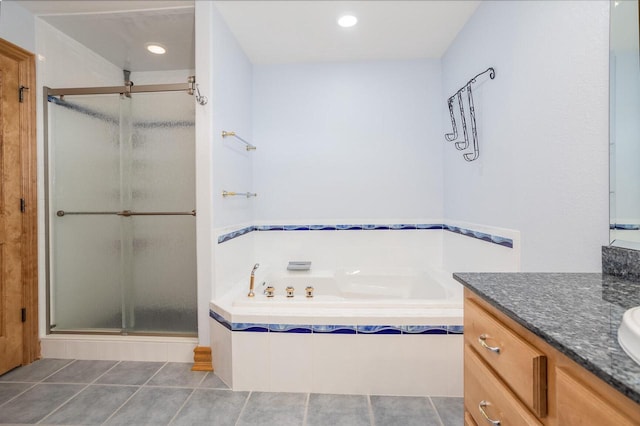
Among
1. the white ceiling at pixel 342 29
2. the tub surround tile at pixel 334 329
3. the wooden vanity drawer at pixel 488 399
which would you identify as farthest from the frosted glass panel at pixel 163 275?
the wooden vanity drawer at pixel 488 399

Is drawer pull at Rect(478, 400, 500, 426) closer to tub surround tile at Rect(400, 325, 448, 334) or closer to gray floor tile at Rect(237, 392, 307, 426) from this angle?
tub surround tile at Rect(400, 325, 448, 334)

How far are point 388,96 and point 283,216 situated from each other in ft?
4.61

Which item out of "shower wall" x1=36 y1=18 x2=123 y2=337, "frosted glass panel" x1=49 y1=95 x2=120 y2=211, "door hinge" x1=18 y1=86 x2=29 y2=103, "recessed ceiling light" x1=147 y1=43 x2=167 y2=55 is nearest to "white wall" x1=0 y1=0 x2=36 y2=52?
"shower wall" x1=36 y1=18 x2=123 y2=337

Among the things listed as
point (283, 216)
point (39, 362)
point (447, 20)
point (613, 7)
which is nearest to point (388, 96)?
point (447, 20)

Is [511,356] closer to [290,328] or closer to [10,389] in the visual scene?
[290,328]

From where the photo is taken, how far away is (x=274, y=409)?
160 centimetres

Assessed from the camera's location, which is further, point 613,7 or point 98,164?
point 98,164

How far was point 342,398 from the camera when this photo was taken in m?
1.69

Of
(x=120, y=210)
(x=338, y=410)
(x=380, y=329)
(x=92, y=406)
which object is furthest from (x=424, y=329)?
(x=120, y=210)

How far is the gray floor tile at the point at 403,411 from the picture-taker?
1.50 metres

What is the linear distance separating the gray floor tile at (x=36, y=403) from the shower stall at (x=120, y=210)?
1.47ft

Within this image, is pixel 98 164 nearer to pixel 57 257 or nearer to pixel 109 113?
pixel 109 113

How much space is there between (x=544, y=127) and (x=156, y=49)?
265 cm

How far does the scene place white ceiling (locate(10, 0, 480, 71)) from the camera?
2016 millimetres
